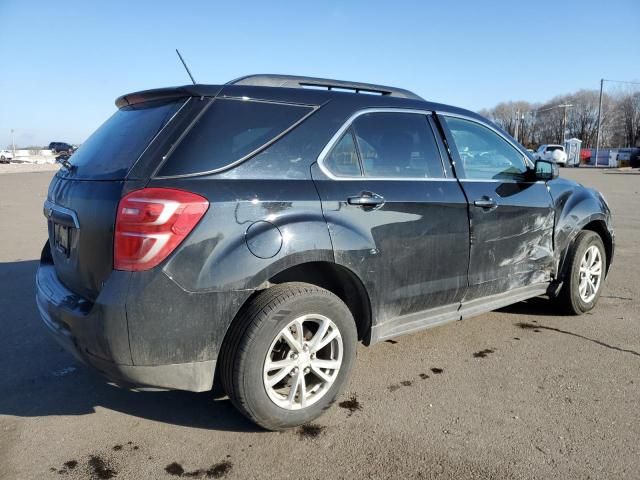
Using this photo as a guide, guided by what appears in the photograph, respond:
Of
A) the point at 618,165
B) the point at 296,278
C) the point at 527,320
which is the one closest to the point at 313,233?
the point at 296,278

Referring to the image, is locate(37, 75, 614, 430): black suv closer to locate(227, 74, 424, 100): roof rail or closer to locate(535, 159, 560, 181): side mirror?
locate(227, 74, 424, 100): roof rail

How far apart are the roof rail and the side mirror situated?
1.22m

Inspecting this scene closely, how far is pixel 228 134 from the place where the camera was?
8.82 ft

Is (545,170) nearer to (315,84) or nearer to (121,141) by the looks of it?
(315,84)

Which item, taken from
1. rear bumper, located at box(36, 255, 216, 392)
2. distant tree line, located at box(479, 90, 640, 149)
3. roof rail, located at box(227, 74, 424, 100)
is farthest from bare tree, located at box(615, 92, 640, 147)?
rear bumper, located at box(36, 255, 216, 392)

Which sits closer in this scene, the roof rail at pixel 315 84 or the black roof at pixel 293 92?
the black roof at pixel 293 92

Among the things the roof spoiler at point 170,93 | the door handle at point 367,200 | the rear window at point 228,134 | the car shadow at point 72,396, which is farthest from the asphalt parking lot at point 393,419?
the roof spoiler at point 170,93

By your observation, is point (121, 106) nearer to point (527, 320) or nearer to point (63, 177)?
point (63, 177)

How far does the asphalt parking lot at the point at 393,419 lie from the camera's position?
252 centimetres

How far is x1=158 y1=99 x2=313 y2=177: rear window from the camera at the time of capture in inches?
101

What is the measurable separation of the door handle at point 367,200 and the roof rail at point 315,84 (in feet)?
2.61

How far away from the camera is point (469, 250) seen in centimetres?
359

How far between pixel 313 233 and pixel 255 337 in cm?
63

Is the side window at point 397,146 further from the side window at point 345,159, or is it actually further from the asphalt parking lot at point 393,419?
the asphalt parking lot at point 393,419
